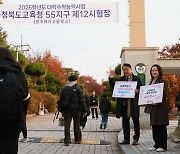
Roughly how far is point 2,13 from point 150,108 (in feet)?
28.0

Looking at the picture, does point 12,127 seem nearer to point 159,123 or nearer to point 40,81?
point 159,123

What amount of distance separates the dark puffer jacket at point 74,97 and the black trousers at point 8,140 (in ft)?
19.4

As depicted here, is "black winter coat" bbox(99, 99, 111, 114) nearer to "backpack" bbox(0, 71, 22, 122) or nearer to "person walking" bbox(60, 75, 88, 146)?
"person walking" bbox(60, 75, 88, 146)

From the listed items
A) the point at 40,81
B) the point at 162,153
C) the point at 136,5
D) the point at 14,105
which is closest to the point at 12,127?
the point at 14,105

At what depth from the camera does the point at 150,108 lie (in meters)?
8.12

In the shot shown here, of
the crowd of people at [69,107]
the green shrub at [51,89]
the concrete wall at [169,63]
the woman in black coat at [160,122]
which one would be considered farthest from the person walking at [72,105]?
the green shrub at [51,89]

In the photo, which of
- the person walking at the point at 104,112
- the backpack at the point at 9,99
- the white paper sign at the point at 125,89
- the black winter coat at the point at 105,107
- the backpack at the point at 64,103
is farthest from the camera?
the black winter coat at the point at 105,107

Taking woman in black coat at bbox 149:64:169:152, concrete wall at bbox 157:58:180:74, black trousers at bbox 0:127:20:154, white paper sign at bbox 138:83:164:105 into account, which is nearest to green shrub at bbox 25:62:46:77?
concrete wall at bbox 157:58:180:74

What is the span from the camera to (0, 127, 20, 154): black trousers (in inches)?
157

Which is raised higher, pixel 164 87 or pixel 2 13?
pixel 2 13

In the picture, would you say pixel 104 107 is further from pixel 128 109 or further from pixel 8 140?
pixel 8 140

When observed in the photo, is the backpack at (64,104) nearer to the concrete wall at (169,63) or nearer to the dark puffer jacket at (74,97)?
the dark puffer jacket at (74,97)

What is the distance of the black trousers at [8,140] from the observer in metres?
4.00

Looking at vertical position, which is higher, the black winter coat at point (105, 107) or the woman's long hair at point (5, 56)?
the woman's long hair at point (5, 56)
